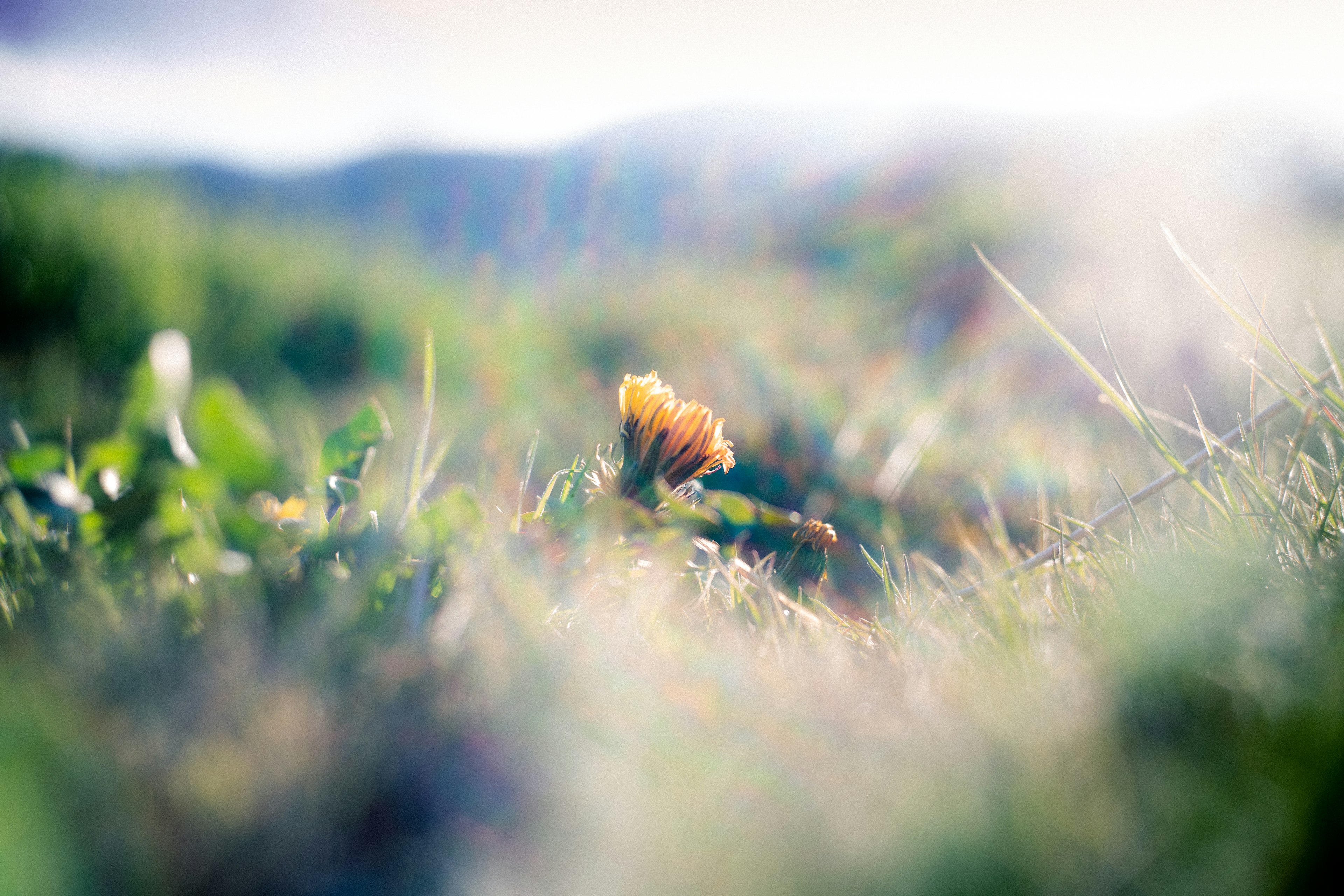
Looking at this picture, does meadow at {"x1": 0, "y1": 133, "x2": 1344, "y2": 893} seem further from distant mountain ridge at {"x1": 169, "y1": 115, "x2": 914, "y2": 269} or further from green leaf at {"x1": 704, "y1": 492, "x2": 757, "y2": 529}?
distant mountain ridge at {"x1": 169, "y1": 115, "x2": 914, "y2": 269}

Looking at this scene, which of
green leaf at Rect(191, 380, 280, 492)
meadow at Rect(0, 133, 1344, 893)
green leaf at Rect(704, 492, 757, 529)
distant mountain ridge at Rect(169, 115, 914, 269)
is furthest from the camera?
distant mountain ridge at Rect(169, 115, 914, 269)

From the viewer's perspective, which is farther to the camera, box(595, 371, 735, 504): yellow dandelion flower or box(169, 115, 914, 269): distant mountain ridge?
box(169, 115, 914, 269): distant mountain ridge

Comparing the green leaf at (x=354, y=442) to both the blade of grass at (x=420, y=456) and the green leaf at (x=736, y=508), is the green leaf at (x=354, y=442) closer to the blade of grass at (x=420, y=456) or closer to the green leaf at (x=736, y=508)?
the blade of grass at (x=420, y=456)

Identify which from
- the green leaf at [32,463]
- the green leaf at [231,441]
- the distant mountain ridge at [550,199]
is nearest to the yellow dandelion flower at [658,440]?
the green leaf at [231,441]

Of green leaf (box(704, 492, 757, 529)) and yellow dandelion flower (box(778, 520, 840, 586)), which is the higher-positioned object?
green leaf (box(704, 492, 757, 529))

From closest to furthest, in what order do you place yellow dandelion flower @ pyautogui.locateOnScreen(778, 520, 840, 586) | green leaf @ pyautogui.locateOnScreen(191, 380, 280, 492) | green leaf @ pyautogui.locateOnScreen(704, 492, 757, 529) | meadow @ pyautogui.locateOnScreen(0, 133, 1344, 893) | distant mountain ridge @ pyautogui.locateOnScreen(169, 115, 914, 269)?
1. meadow @ pyautogui.locateOnScreen(0, 133, 1344, 893)
2. green leaf @ pyautogui.locateOnScreen(191, 380, 280, 492)
3. green leaf @ pyautogui.locateOnScreen(704, 492, 757, 529)
4. yellow dandelion flower @ pyautogui.locateOnScreen(778, 520, 840, 586)
5. distant mountain ridge @ pyautogui.locateOnScreen(169, 115, 914, 269)

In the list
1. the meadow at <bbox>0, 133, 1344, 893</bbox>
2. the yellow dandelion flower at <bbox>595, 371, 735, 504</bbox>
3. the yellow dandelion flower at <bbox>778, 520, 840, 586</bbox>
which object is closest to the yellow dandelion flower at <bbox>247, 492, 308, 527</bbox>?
the meadow at <bbox>0, 133, 1344, 893</bbox>

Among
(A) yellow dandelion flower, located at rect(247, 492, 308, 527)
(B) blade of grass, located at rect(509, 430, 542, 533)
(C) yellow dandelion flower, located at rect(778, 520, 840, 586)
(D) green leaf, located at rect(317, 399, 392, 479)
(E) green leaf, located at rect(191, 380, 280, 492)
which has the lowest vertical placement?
(C) yellow dandelion flower, located at rect(778, 520, 840, 586)
